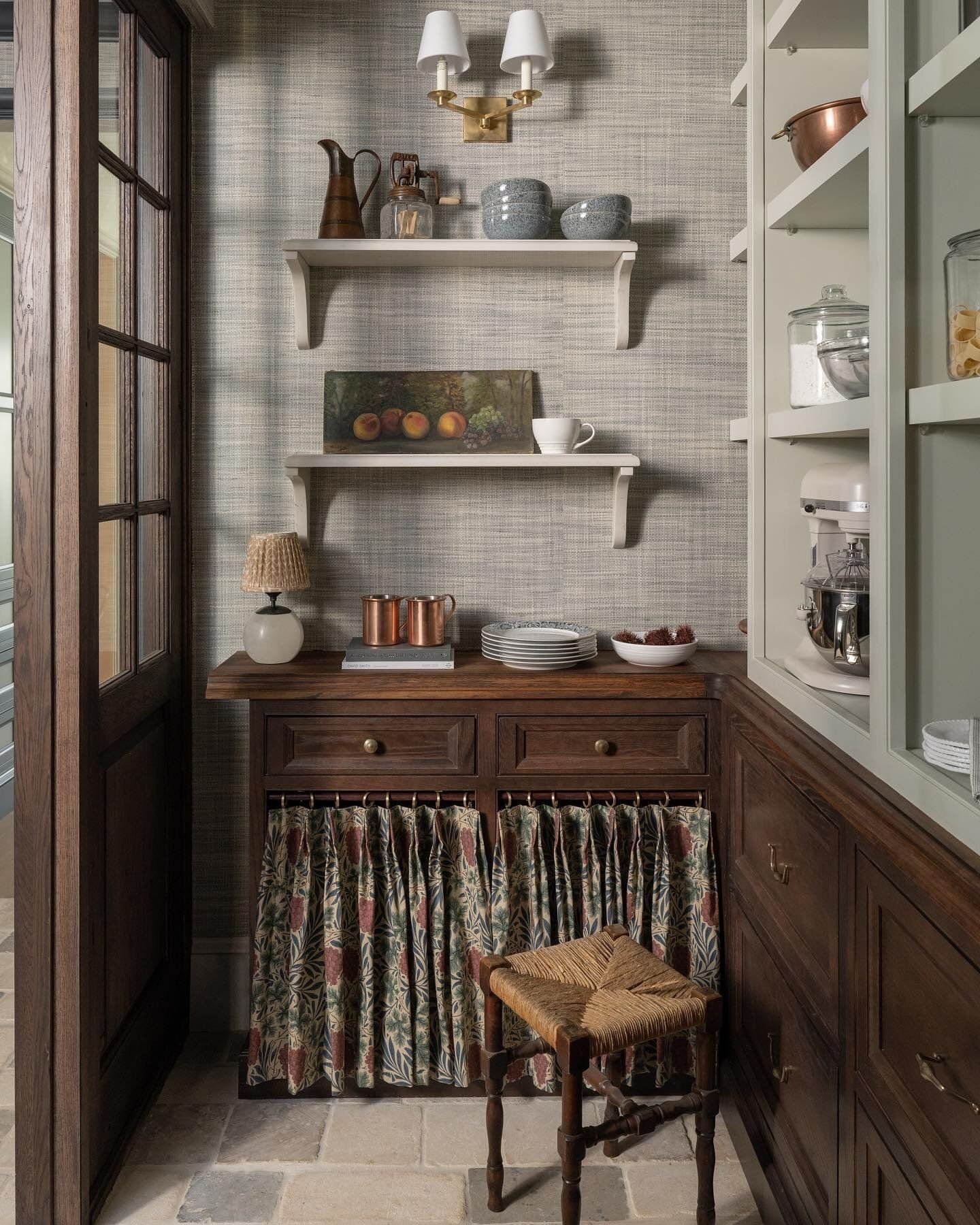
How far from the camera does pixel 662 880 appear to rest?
2.40 meters

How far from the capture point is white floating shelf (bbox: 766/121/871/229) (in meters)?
1.72

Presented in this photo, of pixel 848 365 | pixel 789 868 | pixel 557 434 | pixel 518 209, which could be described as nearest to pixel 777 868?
pixel 789 868

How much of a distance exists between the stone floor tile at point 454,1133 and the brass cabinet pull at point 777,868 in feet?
2.86

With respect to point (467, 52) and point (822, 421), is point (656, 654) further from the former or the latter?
point (467, 52)

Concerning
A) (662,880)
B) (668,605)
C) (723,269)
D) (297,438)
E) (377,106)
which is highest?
(377,106)

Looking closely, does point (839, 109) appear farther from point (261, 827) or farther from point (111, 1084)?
point (111, 1084)

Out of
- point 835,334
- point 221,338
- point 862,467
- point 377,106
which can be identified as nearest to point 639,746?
point 862,467

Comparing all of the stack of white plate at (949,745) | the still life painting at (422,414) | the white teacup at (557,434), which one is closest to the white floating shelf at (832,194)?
the white teacup at (557,434)

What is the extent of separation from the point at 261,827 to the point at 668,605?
1.14 metres

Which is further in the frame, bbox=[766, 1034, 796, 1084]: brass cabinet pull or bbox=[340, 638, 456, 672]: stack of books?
bbox=[340, 638, 456, 672]: stack of books

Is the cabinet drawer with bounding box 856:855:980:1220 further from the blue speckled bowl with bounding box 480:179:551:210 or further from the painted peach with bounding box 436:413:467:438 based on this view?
the blue speckled bowl with bounding box 480:179:551:210

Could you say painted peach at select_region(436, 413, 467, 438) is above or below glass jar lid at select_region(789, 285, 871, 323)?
below

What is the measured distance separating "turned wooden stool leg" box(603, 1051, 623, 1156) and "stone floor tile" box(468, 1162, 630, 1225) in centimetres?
3

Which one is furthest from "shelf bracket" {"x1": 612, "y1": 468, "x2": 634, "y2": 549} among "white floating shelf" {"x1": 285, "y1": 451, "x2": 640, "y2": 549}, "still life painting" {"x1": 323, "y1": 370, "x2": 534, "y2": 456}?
"still life painting" {"x1": 323, "y1": 370, "x2": 534, "y2": 456}
